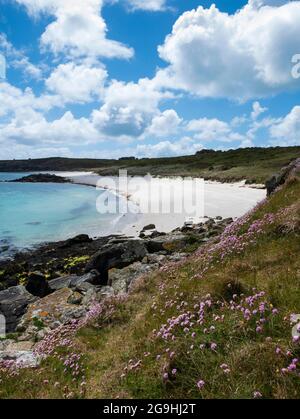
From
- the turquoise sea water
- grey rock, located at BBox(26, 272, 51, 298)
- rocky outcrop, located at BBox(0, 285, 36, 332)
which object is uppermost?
grey rock, located at BBox(26, 272, 51, 298)

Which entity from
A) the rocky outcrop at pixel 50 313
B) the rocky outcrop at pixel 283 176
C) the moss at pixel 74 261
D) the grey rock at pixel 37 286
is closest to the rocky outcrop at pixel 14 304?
the grey rock at pixel 37 286

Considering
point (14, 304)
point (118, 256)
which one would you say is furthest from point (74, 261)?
point (14, 304)

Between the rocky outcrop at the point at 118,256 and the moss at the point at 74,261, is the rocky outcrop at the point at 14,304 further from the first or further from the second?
the moss at the point at 74,261

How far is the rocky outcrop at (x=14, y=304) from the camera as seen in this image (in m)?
15.3

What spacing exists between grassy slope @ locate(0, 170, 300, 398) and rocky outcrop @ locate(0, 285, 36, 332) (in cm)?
738

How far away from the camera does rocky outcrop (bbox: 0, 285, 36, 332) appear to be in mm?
15291

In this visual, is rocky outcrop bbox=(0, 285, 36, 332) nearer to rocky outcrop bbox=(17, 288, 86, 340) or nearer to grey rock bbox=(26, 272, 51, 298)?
grey rock bbox=(26, 272, 51, 298)

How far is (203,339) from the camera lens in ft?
18.4

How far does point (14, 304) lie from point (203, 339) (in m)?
13.3

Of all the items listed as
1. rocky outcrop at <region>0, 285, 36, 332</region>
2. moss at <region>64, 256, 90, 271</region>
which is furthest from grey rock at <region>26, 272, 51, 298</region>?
moss at <region>64, 256, 90, 271</region>

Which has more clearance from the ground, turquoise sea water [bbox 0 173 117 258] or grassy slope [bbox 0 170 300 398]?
grassy slope [bbox 0 170 300 398]

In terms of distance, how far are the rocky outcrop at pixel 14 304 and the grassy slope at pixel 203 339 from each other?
291 inches

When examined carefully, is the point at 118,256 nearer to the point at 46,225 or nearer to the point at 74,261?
the point at 74,261
